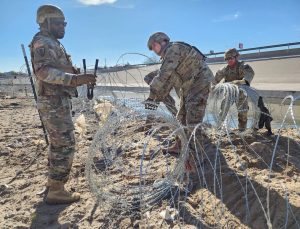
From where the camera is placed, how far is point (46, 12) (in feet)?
12.7

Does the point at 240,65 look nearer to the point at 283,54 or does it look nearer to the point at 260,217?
the point at 260,217

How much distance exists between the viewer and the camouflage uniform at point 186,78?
4.29m

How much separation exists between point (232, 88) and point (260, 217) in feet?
4.85

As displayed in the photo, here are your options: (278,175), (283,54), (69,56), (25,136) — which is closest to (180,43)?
(69,56)

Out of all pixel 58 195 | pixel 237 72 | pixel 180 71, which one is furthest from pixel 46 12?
pixel 237 72

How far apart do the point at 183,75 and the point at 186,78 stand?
2.1 inches

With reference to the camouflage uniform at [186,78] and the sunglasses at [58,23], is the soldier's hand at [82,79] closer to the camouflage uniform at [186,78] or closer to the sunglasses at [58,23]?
the sunglasses at [58,23]

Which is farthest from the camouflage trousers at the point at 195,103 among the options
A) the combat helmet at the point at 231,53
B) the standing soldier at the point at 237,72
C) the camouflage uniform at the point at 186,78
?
the combat helmet at the point at 231,53

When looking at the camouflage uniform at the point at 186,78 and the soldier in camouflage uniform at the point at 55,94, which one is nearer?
the soldier in camouflage uniform at the point at 55,94

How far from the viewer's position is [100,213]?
3.62 metres

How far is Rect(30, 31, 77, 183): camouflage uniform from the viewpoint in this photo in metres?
3.71

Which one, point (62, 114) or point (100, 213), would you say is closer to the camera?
point (100, 213)

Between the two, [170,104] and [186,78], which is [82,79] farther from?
[170,104]

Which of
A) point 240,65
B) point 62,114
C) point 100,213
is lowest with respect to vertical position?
point 100,213
